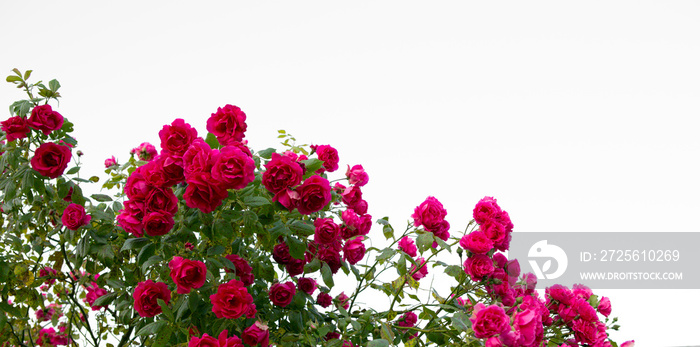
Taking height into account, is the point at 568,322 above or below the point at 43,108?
below

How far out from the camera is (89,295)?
2.01 metres

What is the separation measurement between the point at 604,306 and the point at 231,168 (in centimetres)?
119

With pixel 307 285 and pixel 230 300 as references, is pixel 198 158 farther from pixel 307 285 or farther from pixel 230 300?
pixel 307 285

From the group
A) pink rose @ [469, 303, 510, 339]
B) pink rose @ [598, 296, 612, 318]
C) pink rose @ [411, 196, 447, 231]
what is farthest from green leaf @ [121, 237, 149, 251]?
pink rose @ [598, 296, 612, 318]

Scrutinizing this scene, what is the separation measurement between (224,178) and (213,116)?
292mm

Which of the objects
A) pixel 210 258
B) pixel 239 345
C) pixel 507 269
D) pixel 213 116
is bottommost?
pixel 239 345

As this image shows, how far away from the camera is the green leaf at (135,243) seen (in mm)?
1381

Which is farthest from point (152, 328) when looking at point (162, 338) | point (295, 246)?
point (295, 246)

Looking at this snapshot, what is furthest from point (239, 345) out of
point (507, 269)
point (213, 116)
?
point (507, 269)

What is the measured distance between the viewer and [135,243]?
1396 mm

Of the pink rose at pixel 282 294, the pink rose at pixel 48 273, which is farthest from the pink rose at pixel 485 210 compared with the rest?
the pink rose at pixel 48 273

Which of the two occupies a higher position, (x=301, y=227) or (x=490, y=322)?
(x=301, y=227)

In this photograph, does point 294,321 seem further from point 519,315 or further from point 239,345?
point 519,315

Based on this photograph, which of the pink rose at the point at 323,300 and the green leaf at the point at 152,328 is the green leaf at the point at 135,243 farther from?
the pink rose at the point at 323,300
